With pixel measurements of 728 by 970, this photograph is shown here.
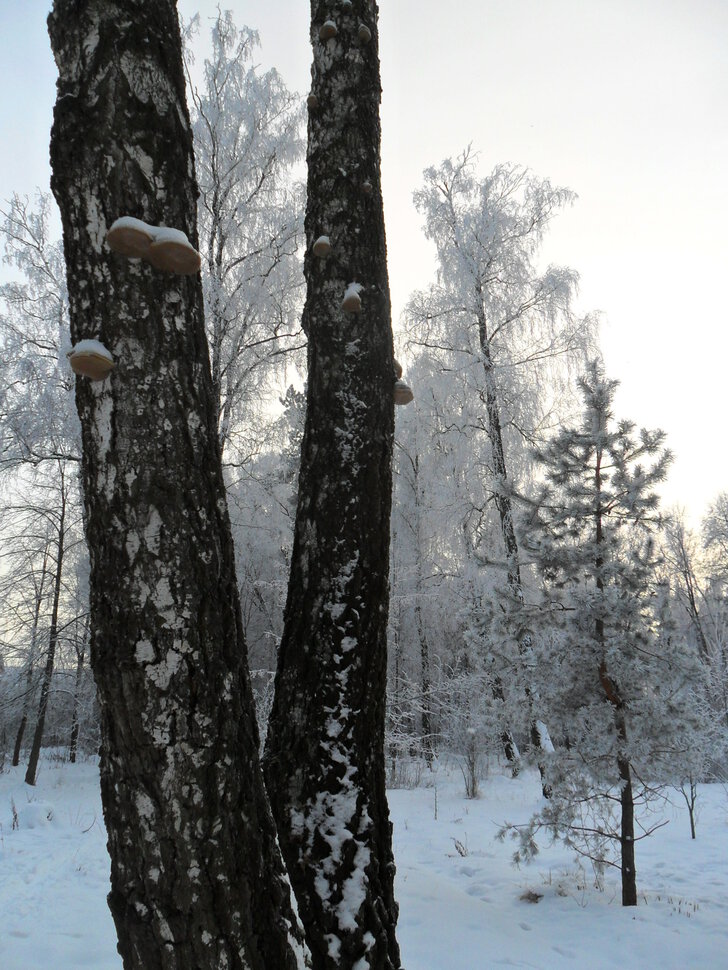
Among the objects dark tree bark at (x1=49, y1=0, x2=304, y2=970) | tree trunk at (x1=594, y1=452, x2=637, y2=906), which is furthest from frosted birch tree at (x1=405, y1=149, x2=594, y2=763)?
dark tree bark at (x1=49, y1=0, x2=304, y2=970)

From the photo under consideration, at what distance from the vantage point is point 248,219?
370 inches

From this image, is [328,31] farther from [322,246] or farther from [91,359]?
[91,359]

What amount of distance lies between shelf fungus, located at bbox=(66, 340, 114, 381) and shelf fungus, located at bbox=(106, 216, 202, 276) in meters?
0.24

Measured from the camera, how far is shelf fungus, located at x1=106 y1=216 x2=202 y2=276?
144 centimetres

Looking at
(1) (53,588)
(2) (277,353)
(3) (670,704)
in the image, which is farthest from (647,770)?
(1) (53,588)

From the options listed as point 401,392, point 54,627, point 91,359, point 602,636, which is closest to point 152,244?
point 91,359

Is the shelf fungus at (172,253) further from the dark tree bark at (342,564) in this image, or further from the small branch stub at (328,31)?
the small branch stub at (328,31)

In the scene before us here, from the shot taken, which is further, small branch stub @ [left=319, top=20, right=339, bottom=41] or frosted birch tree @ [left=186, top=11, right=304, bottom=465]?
frosted birch tree @ [left=186, top=11, right=304, bottom=465]

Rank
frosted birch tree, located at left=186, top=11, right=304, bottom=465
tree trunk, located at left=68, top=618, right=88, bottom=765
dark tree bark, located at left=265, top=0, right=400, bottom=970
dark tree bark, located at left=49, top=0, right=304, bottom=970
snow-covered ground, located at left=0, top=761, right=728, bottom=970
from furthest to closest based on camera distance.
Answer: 1. tree trunk, located at left=68, top=618, right=88, bottom=765
2. frosted birch tree, located at left=186, top=11, right=304, bottom=465
3. snow-covered ground, located at left=0, top=761, right=728, bottom=970
4. dark tree bark, located at left=265, top=0, right=400, bottom=970
5. dark tree bark, located at left=49, top=0, right=304, bottom=970

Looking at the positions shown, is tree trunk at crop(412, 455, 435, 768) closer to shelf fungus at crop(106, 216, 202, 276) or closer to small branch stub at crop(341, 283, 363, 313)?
small branch stub at crop(341, 283, 363, 313)

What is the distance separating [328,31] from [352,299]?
4.29 ft

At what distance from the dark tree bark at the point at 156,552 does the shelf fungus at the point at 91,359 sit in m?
0.04

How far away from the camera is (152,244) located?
1.48 meters

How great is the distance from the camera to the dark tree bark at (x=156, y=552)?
4.41 feet
